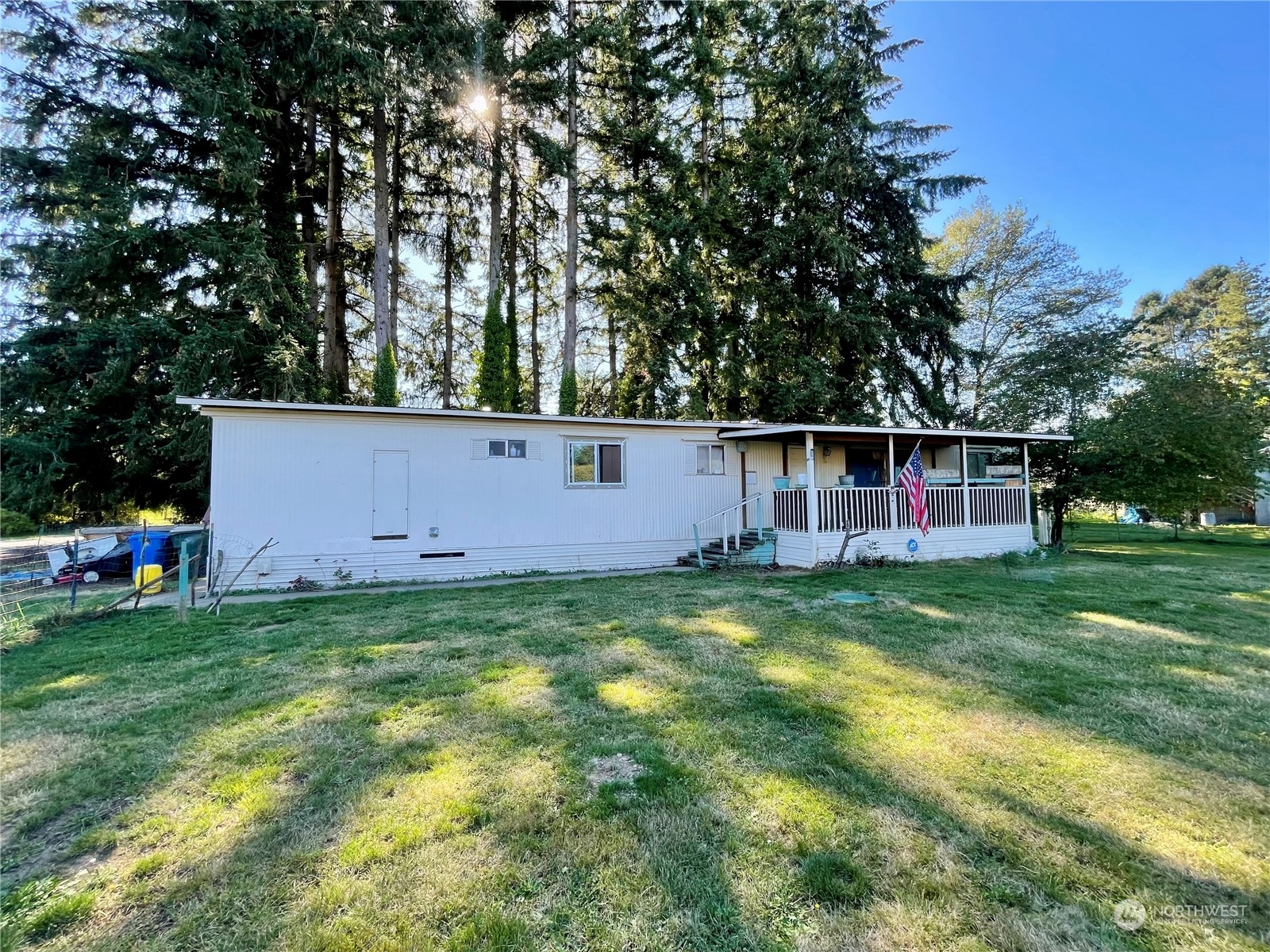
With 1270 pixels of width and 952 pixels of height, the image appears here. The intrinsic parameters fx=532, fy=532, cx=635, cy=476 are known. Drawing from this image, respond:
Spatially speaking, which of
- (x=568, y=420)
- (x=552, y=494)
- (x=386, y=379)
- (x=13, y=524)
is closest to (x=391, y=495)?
(x=552, y=494)

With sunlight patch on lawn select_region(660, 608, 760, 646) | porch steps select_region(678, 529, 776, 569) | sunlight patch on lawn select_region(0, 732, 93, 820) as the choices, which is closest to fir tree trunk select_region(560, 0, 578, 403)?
porch steps select_region(678, 529, 776, 569)

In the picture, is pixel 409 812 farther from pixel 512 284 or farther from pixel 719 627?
pixel 512 284

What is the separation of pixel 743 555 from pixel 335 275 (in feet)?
46.0

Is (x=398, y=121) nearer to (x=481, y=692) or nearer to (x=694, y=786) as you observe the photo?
(x=481, y=692)

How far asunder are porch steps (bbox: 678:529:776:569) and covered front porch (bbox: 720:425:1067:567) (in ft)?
0.53

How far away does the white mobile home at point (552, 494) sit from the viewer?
27.5 feet

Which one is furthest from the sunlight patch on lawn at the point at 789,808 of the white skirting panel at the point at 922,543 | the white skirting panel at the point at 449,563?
the white skirting panel at the point at 922,543

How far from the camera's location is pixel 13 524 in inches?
588

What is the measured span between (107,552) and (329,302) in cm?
887

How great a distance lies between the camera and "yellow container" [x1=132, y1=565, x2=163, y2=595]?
7.33 m

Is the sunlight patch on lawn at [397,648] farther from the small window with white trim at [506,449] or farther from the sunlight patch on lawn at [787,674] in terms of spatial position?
the small window with white trim at [506,449]

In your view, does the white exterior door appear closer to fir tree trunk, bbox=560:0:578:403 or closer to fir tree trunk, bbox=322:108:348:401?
fir tree trunk, bbox=322:108:348:401

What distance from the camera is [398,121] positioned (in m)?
15.2

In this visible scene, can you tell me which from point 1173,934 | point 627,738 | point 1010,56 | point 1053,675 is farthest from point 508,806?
point 1010,56
